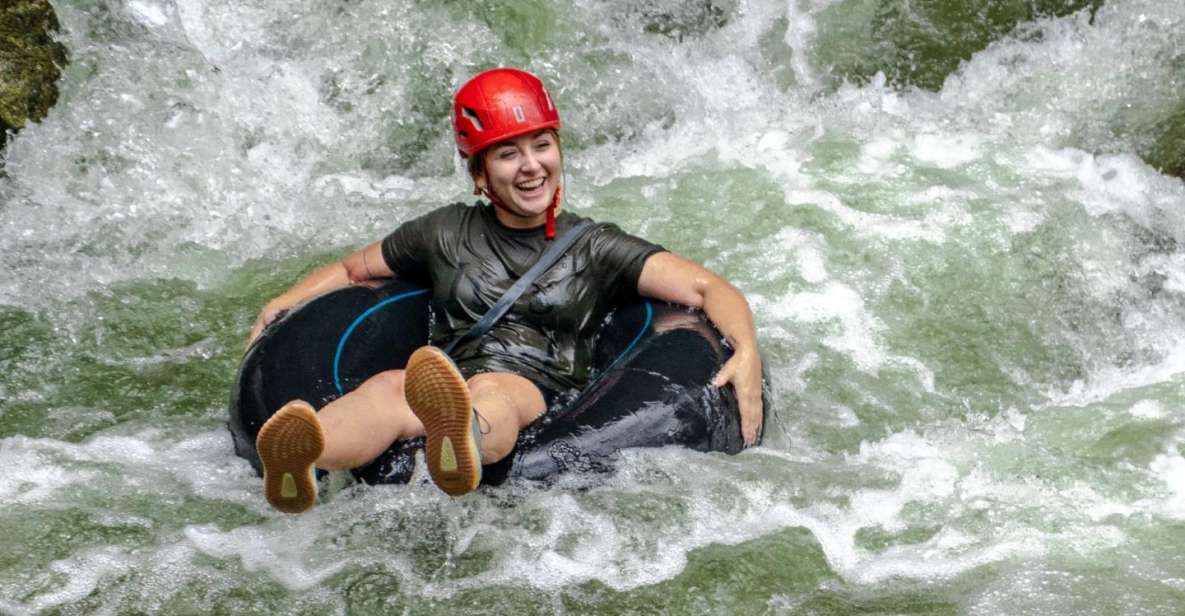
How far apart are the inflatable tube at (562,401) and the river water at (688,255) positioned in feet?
0.34

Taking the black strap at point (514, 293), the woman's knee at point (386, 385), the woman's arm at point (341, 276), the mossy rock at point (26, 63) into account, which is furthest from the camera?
the mossy rock at point (26, 63)

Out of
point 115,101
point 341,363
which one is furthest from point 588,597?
point 115,101

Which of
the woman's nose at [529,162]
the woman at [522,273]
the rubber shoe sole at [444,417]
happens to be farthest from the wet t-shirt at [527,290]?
the rubber shoe sole at [444,417]

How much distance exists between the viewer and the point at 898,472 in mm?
5137

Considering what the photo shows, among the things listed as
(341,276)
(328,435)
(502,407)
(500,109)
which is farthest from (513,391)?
(341,276)

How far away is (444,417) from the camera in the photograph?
4.13 metres

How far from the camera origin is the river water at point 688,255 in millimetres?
4570

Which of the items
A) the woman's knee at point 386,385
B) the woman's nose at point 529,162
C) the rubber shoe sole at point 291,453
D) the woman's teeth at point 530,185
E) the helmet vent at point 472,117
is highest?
the helmet vent at point 472,117

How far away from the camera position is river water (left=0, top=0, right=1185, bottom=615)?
15.0 feet

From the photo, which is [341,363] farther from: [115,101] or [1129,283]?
[1129,283]

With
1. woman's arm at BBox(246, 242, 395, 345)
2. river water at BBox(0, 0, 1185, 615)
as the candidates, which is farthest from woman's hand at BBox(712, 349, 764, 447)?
woman's arm at BBox(246, 242, 395, 345)

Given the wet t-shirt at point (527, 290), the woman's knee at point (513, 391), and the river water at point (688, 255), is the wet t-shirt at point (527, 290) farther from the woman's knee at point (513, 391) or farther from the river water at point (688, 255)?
the river water at point (688, 255)

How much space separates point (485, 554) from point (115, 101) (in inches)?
151

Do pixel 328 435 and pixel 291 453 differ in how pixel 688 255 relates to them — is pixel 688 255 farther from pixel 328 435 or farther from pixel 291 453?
pixel 291 453
